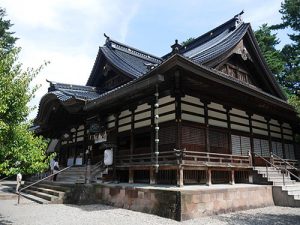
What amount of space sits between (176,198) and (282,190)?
594 centimetres

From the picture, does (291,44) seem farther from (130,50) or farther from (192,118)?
(192,118)

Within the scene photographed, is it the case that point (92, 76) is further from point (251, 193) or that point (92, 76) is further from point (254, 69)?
point (251, 193)

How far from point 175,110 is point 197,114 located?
133cm

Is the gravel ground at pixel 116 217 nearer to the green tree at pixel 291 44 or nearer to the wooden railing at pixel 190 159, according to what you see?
the wooden railing at pixel 190 159

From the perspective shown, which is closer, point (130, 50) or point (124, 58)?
point (124, 58)

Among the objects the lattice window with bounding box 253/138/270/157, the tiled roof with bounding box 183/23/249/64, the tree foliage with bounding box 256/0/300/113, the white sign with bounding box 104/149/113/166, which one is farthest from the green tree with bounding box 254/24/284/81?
the white sign with bounding box 104/149/113/166

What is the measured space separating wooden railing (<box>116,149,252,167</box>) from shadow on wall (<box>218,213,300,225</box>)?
2.34 meters

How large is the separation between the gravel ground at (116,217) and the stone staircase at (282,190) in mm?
749

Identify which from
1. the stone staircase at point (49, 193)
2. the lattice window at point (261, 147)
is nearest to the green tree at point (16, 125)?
the stone staircase at point (49, 193)

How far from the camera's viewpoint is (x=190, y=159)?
1188 cm

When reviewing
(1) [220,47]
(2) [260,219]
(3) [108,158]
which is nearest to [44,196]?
(3) [108,158]

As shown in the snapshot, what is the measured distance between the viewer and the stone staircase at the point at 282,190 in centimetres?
1160

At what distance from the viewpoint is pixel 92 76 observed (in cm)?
2111

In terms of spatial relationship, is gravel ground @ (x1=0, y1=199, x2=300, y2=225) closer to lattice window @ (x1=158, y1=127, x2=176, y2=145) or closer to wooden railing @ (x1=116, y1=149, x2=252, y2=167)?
wooden railing @ (x1=116, y1=149, x2=252, y2=167)
